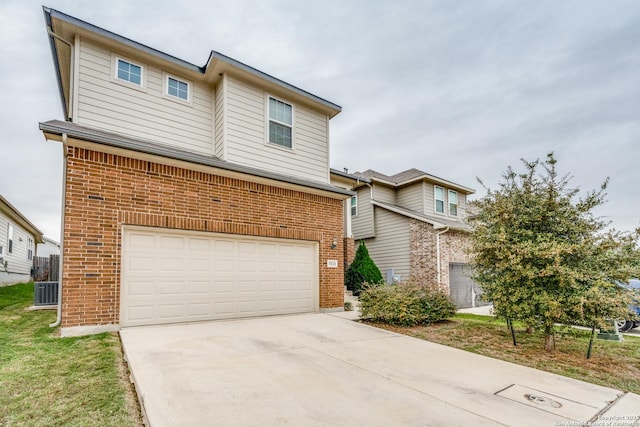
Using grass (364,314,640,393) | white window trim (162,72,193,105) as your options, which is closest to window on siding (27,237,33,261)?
white window trim (162,72,193,105)

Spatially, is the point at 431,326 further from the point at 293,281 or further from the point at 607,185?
the point at 607,185

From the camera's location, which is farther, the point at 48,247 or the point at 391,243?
the point at 48,247

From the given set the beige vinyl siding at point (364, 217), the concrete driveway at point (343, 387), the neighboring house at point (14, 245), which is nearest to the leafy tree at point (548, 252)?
the concrete driveway at point (343, 387)

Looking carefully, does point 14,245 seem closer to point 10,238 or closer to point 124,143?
point 10,238

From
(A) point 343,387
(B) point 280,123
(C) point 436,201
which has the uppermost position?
(B) point 280,123

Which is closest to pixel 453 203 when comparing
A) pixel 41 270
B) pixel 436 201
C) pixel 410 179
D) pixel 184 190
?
pixel 436 201

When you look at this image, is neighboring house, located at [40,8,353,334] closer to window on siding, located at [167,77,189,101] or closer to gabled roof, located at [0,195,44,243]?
window on siding, located at [167,77,189,101]

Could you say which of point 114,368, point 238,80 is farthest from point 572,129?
point 114,368

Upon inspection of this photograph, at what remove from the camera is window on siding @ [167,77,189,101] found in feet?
28.9

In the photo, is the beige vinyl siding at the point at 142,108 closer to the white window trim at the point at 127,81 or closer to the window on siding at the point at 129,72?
the white window trim at the point at 127,81

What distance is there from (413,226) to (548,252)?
9.46 meters

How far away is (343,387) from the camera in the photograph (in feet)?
12.2

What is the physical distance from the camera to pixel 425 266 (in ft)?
46.0

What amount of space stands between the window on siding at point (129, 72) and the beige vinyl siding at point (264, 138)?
6.88 feet
